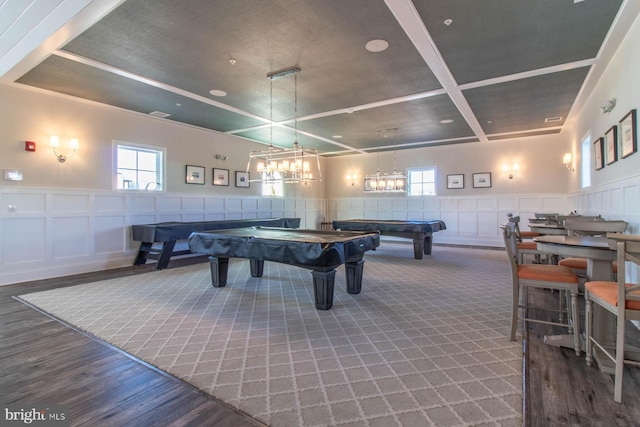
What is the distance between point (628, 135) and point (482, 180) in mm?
5640

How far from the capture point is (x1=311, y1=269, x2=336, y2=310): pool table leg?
336cm

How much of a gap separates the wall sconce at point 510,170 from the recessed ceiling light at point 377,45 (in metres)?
6.48

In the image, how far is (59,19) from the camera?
297cm

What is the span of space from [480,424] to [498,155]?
8.42 m

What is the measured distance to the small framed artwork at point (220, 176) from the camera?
7551 mm

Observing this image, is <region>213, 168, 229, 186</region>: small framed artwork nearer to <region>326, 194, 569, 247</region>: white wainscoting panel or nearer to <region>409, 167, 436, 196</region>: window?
<region>326, 194, 569, 247</region>: white wainscoting panel

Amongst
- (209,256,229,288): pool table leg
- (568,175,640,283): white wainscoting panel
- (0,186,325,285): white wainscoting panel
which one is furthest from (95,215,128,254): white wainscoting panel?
(568,175,640,283): white wainscoting panel

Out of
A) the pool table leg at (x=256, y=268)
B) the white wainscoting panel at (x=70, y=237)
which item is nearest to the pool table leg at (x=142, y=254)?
the white wainscoting panel at (x=70, y=237)

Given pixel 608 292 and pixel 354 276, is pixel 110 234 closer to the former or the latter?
pixel 354 276

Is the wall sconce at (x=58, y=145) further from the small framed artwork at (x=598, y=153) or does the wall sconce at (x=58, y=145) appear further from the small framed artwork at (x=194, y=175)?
the small framed artwork at (x=598, y=153)

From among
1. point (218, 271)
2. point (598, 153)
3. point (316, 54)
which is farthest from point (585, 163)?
point (218, 271)

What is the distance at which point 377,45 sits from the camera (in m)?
3.47

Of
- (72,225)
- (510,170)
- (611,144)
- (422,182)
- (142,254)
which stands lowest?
(142,254)

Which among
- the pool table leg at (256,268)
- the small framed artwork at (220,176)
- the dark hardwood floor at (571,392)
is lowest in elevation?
the dark hardwood floor at (571,392)
